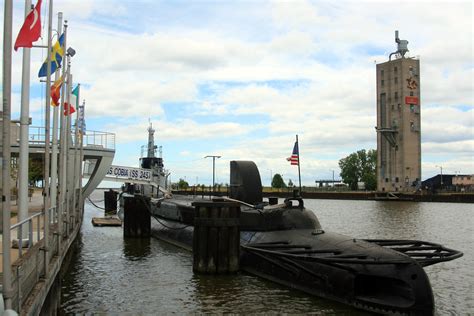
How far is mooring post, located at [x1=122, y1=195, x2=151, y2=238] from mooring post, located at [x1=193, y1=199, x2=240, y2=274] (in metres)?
13.4

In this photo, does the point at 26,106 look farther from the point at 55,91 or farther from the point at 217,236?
the point at 217,236

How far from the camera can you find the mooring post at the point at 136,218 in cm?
3020

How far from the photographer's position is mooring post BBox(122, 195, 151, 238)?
30.2m

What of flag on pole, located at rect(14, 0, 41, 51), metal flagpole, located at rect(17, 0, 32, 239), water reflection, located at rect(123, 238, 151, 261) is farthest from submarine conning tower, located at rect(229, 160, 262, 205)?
flag on pole, located at rect(14, 0, 41, 51)

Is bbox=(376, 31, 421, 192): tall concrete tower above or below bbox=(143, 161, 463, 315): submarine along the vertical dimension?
above

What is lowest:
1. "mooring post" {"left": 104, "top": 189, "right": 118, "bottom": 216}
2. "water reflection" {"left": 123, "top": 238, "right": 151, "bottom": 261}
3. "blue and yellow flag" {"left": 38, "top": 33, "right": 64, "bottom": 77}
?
"water reflection" {"left": 123, "top": 238, "right": 151, "bottom": 261}

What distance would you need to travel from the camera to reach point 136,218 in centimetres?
3048

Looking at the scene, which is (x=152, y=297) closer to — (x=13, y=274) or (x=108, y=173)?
(x=13, y=274)

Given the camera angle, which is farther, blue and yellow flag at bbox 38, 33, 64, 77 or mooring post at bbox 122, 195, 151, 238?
mooring post at bbox 122, 195, 151, 238

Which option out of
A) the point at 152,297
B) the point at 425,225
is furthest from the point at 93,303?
the point at 425,225

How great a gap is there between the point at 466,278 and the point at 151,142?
39953mm

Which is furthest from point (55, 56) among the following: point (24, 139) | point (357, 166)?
point (357, 166)

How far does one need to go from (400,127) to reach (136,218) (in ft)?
271

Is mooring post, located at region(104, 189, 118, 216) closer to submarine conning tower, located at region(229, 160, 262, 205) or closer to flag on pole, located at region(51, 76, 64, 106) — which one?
submarine conning tower, located at region(229, 160, 262, 205)
